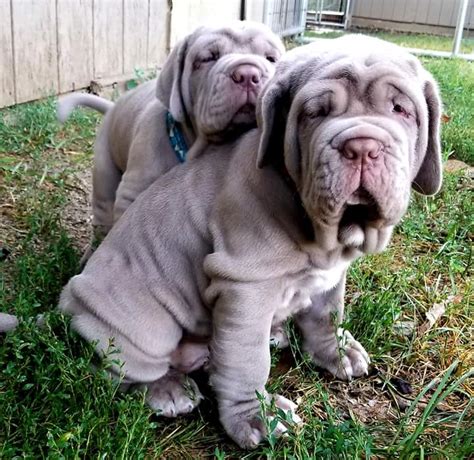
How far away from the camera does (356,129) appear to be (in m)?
1.88

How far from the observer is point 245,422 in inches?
92.4

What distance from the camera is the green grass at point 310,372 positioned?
7.21ft

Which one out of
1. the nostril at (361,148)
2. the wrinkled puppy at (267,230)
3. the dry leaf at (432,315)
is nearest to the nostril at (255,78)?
the wrinkled puppy at (267,230)

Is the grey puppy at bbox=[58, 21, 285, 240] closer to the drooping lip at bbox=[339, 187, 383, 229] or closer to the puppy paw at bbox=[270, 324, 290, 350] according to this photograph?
the drooping lip at bbox=[339, 187, 383, 229]

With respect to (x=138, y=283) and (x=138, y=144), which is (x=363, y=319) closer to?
(x=138, y=283)

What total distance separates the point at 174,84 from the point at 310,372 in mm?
1420

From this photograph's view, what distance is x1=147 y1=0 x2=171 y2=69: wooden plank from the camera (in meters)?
6.98

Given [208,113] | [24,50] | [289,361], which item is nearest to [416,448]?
[289,361]

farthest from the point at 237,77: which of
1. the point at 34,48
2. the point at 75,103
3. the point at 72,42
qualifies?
the point at 72,42

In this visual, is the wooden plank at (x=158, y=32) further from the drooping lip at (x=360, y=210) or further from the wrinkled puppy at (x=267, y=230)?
the drooping lip at (x=360, y=210)

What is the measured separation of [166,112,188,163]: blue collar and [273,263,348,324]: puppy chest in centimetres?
99

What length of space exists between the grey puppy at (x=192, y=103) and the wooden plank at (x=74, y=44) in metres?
2.28

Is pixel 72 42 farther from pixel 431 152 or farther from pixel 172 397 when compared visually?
pixel 431 152

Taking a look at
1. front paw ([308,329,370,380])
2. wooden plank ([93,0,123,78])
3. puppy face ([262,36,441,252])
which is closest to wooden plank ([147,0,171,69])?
wooden plank ([93,0,123,78])
